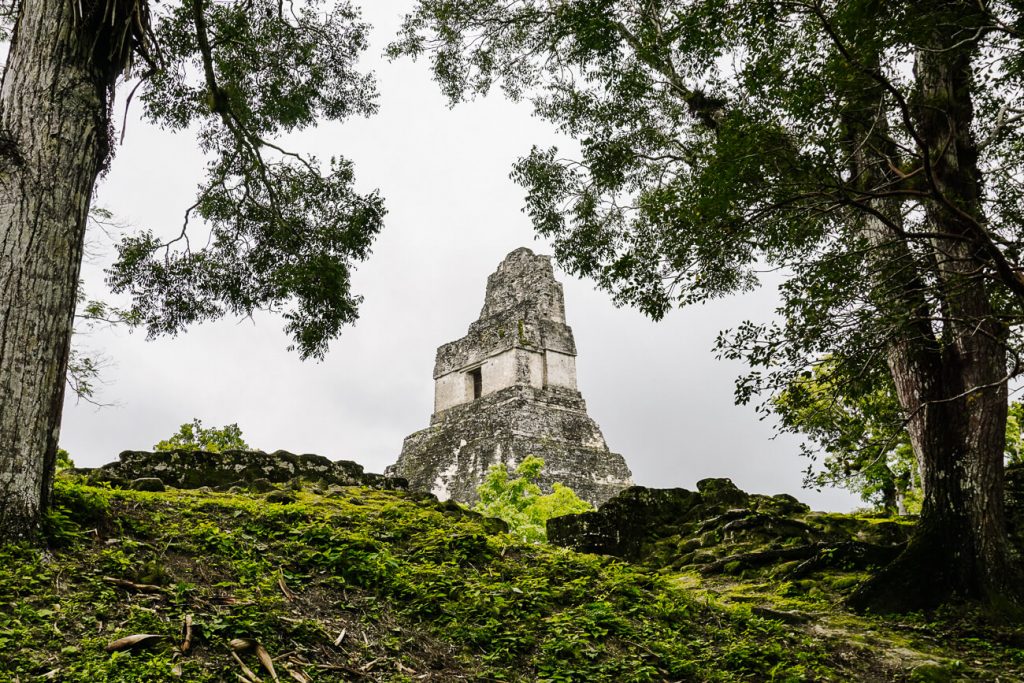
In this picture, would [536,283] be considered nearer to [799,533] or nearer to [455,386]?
[455,386]

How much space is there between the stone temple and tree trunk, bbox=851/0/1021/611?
11966mm

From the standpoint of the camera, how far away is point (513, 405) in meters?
19.6

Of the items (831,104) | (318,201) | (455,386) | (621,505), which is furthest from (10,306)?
(455,386)

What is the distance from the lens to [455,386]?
72.5 ft

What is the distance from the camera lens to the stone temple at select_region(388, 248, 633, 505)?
1877 centimetres

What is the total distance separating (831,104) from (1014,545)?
3799mm

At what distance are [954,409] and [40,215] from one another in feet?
21.6

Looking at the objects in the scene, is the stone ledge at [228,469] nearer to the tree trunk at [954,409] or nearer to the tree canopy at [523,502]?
the tree trunk at [954,409]

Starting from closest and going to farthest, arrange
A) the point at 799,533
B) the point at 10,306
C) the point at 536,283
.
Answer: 1. the point at 10,306
2. the point at 799,533
3. the point at 536,283

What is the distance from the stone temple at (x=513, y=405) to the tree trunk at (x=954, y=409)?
12.0 meters

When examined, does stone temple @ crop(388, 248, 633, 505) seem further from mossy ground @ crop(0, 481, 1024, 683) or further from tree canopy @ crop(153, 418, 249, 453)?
mossy ground @ crop(0, 481, 1024, 683)

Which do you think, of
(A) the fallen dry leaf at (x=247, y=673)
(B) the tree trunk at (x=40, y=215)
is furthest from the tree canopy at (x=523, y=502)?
(A) the fallen dry leaf at (x=247, y=673)

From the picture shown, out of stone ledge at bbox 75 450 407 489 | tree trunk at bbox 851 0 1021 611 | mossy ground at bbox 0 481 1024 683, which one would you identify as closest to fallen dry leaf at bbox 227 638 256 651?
mossy ground at bbox 0 481 1024 683

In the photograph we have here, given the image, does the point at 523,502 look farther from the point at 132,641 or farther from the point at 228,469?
the point at 132,641
